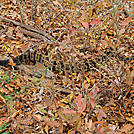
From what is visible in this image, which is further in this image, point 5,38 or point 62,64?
point 5,38

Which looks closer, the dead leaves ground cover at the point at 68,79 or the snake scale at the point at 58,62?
the dead leaves ground cover at the point at 68,79

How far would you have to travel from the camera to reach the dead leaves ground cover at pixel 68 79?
143 cm

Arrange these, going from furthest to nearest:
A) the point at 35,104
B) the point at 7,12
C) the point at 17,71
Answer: the point at 7,12 → the point at 17,71 → the point at 35,104

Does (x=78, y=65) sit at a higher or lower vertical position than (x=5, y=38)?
lower

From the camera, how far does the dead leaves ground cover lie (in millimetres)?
1426

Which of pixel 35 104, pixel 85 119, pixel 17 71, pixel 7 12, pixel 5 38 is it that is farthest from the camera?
pixel 7 12

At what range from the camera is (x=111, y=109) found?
6.82 ft

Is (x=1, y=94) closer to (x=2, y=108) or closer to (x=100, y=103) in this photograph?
(x=2, y=108)

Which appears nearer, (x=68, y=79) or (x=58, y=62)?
(x=68, y=79)

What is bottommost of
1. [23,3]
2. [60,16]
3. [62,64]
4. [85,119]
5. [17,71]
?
[85,119]

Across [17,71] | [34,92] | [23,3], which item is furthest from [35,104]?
[23,3]

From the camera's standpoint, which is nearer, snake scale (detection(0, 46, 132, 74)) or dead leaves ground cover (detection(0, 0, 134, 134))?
dead leaves ground cover (detection(0, 0, 134, 134))

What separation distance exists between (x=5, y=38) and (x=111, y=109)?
2.40m

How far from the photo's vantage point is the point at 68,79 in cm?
160
